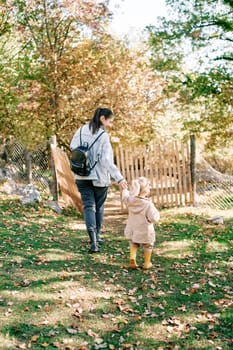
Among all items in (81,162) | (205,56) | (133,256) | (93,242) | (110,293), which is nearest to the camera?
(110,293)

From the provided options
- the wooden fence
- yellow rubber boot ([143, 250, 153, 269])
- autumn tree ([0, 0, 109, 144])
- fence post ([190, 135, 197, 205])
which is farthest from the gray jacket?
autumn tree ([0, 0, 109, 144])

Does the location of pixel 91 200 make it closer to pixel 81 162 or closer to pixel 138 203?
pixel 81 162

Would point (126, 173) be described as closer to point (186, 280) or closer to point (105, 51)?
point (105, 51)

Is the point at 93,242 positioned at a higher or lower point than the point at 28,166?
lower

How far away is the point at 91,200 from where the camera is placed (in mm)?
5938

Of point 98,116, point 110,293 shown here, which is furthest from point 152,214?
point 98,116

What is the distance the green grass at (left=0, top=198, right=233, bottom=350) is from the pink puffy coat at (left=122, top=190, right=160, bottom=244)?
0.51 metres

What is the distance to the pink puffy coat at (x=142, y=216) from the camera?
5.41 metres

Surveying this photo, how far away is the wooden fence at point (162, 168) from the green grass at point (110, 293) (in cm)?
273

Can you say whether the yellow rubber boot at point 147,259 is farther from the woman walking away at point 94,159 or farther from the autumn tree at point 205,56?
the autumn tree at point 205,56

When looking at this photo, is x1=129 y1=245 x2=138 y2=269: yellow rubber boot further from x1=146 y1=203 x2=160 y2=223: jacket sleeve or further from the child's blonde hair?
the child's blonde hair

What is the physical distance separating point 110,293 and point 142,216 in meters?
1.13

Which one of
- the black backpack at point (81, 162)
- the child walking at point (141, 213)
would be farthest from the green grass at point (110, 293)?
the black backpack at point (81, 162)

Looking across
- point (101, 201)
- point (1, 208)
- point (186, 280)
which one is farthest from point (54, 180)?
point (186, 280)
